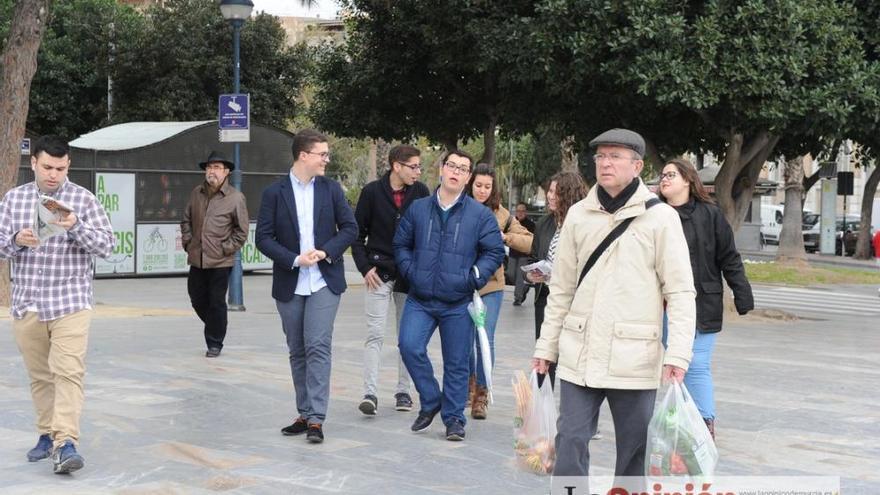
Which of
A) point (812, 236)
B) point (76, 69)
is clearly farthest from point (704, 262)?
point (812, 236)

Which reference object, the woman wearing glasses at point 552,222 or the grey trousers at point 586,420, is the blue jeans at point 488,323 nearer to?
the woman wearing glasses at point 552,222

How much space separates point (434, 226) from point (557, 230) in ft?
3.02

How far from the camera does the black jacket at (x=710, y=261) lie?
22.6 ft

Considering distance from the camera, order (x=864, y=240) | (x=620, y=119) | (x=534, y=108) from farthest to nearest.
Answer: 1. (x=864, y=240)
2. (x=534, y=108)
3. (x=620, y=119)

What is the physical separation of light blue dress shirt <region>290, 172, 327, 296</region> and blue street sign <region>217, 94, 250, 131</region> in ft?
28.2

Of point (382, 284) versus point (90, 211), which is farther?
point (382, 284)

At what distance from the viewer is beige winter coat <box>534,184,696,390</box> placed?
4738 millimetres

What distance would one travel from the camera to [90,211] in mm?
6320

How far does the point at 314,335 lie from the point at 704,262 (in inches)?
91.4

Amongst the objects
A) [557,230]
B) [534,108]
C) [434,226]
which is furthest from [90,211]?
[534,108]

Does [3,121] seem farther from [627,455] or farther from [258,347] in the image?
[627,455]

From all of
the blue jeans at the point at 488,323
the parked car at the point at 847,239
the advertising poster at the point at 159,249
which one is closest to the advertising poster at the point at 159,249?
the advertising poster at the point at 159,249

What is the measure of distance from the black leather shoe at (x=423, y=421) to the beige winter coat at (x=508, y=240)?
105 centimetres

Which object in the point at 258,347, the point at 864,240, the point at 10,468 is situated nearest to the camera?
the point at 10,468
